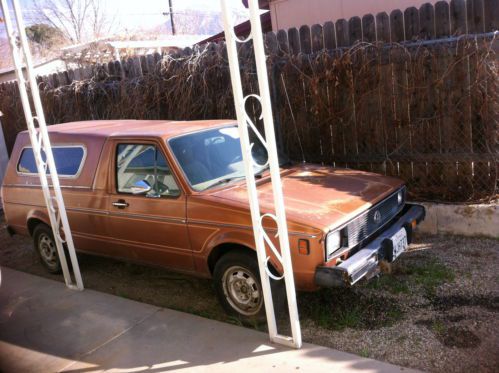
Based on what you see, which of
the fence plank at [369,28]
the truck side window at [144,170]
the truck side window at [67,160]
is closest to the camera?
the truck side window at [144,170]

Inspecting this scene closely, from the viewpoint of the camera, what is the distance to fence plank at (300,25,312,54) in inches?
276

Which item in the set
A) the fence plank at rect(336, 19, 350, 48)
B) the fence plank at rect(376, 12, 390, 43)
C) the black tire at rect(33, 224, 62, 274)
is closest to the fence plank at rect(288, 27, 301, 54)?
the fence plank at rect(336, 19, 350, 48)

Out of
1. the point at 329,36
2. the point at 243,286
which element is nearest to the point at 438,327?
the point at 243,286

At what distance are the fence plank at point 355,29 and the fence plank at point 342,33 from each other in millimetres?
40

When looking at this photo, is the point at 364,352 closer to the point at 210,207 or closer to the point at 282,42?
the point at 210,207

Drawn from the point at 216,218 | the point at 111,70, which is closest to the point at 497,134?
the point at 216,218

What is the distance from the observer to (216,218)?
434cm

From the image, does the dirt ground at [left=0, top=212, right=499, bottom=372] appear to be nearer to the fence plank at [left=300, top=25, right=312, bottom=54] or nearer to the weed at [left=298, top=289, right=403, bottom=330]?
the weed at [left=298, top=289, right=403, bottom=330]

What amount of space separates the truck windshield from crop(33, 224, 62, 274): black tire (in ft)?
7.42

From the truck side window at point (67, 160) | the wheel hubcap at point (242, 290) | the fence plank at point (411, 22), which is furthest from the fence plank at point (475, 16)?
the truck side window at point (67, 160)

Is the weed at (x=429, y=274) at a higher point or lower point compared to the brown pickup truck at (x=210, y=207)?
lower

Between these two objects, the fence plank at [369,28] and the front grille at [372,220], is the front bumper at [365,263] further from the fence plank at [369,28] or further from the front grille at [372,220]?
the fence plank at [369,28]

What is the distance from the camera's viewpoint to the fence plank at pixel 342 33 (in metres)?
6.73

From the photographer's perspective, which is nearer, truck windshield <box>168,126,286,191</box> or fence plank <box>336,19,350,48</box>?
truck windshield <box>168,126,286,191</box>
